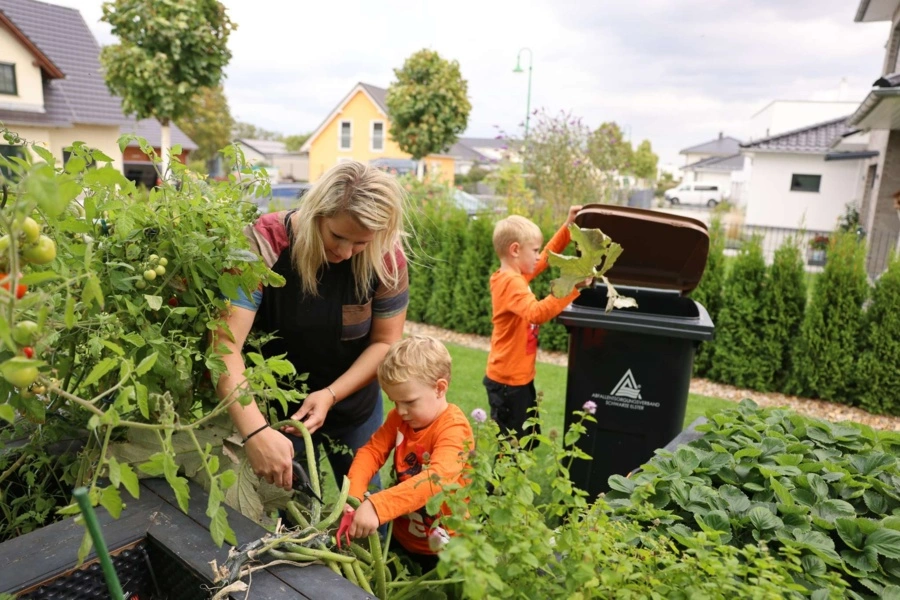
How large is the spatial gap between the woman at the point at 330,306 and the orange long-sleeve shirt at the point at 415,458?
22 cm

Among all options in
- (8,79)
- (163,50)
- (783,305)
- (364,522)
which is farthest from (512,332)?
(8,79)

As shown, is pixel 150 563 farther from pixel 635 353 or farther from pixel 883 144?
pixel 883 144

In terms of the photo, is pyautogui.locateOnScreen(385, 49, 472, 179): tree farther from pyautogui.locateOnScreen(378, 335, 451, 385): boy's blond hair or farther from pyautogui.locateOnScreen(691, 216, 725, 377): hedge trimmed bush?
pyautogui.locateOnScreen(378, 335, 451, 385): boy's blond hair

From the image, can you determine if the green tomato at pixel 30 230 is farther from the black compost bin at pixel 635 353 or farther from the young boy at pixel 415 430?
the black compost bin at pixel 635 353

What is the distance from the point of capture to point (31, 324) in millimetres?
789

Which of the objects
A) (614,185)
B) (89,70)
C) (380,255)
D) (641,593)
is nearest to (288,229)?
(380,255)

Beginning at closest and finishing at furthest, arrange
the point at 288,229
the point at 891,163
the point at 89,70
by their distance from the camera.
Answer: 1. the point at 288,229
2. the point at 891,163
3. the point at 89,70

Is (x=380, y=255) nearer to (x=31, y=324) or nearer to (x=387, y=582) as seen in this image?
(x=387, y=582)

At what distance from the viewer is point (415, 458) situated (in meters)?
1.97

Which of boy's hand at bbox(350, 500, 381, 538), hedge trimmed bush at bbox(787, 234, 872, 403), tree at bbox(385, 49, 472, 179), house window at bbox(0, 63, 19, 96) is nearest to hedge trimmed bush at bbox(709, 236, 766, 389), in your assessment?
hedge trimmed bush at bbox(787, 234, 872, 403)

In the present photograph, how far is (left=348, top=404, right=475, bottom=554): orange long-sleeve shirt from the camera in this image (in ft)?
5.70

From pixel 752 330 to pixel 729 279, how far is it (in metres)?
0.58

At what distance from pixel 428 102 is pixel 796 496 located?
67.5ft

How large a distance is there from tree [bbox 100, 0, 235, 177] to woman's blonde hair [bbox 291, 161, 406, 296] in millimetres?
11415
